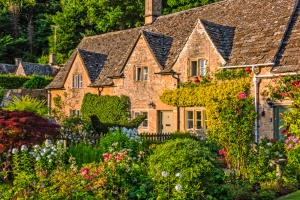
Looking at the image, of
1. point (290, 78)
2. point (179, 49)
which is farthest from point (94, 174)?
point (179, 49)

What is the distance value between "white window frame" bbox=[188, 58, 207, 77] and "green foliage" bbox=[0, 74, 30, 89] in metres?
30.2

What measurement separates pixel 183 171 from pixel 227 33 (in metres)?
18.1

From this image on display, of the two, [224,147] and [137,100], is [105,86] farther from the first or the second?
[224,147]

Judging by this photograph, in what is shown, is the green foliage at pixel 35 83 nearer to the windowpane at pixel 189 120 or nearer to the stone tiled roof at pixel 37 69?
the stone tiled roof at pixel 37 69

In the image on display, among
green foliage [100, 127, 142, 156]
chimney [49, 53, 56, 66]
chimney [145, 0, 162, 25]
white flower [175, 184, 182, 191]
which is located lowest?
white flower [175, 184, 182, 191]

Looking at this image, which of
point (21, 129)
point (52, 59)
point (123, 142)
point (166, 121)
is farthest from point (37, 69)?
point (21, 129)

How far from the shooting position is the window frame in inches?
1138

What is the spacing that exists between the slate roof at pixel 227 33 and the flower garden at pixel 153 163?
3355mm

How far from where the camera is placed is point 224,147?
14430 mm

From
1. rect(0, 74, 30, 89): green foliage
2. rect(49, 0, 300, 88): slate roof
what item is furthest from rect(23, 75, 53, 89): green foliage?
rect(49, 0, 300, 88): slate roof

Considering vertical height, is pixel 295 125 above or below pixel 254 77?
below

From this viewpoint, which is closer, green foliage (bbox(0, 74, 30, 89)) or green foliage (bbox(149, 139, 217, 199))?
green foliage (bbox(149, 139, 217, 199))

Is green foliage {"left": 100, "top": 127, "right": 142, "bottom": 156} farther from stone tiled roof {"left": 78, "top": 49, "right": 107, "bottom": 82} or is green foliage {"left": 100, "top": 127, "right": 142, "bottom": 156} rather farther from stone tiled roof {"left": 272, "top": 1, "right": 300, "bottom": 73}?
stone tiled roof {"left": 78, "top": 49, "right": 107, "bottom": 82}

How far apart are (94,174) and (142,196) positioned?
1156 millimetres
